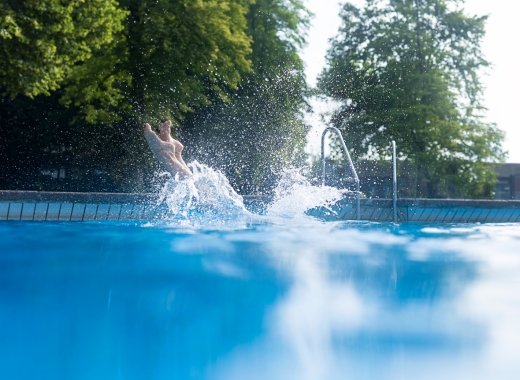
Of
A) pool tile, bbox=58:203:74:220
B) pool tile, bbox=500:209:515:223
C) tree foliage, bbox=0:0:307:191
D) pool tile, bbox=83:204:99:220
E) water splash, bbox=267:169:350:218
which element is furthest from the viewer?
tree foliage, bbox=0:0:307:191

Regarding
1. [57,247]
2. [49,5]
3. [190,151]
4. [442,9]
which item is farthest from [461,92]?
[57,247]

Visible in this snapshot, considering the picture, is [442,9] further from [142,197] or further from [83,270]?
[83,270]

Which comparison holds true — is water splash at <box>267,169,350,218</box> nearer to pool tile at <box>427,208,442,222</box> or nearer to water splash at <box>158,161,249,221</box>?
water splash at <box>158,161,249,221</box>

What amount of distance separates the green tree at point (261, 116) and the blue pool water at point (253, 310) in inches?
633

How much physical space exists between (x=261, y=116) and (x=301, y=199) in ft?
41.6

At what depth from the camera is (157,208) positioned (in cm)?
1257

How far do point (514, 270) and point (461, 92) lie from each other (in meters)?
23.4

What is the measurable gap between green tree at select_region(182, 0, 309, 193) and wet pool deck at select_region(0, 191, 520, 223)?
9.70 meters

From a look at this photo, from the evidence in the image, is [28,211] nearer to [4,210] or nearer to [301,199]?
[4,210]

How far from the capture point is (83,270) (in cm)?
599

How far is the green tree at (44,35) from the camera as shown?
1569 cm

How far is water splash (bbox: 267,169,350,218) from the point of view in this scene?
13297 mm

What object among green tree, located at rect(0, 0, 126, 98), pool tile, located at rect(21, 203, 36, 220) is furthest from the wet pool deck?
green tree, located at rect(0, 0, 126, 98)

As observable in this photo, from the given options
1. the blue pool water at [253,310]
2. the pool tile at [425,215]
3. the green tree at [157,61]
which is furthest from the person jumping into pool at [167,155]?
the green tree at [157,61]
